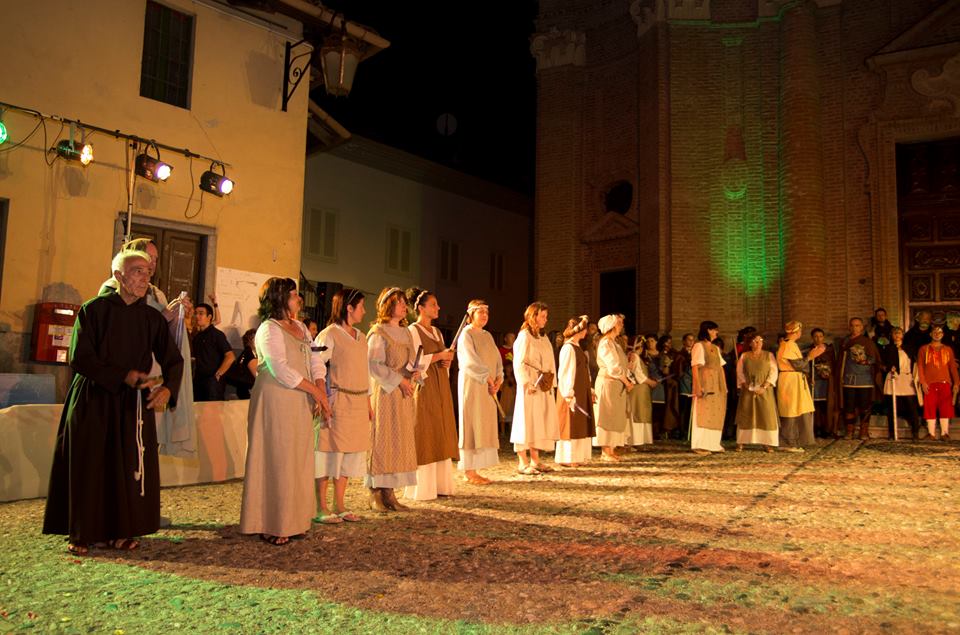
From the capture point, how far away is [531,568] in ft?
14.4

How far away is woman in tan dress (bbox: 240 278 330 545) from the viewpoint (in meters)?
5.00

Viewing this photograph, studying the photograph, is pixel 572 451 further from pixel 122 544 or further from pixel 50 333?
pixel 50 333

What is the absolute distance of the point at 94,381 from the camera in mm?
4668

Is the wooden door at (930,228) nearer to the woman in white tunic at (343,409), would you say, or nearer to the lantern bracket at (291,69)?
the lantern bracket at (291,69)

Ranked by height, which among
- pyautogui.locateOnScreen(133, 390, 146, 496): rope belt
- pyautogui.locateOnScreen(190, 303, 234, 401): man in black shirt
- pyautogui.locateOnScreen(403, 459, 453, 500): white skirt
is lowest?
pyautogui.locateOnScreen(403, 459, 453, 500): white skirt

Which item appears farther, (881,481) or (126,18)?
(126,18)

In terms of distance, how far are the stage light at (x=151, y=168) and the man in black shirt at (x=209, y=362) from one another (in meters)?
2.49

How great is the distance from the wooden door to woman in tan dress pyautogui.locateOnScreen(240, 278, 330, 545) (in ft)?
47.6

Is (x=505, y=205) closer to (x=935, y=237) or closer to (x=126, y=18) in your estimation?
(x=935, y=237)

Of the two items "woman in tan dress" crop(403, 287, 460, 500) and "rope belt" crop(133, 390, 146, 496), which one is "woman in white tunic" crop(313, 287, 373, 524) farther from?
"rope belt" crop(133, 390, 146, 496)

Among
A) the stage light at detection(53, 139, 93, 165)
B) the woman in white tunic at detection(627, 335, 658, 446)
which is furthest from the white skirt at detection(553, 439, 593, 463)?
the stage light at detection(53, 139, 93, 165)

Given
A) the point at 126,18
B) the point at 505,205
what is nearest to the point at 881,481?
the point at 126,18

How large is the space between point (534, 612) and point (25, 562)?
3.03 m

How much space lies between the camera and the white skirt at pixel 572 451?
954 centimetres
